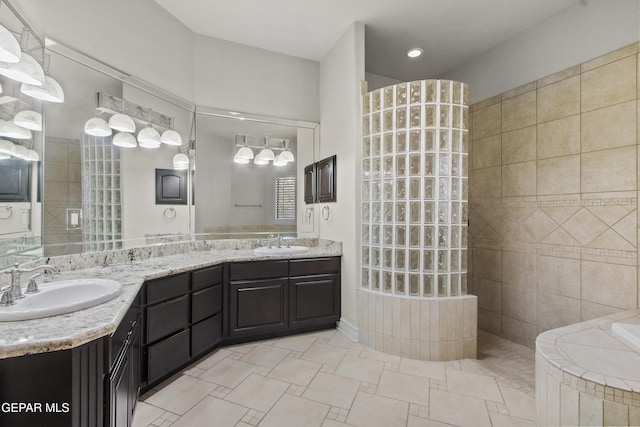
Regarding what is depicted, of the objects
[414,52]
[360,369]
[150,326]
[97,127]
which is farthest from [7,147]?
[414,52]

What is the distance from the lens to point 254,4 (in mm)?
2412

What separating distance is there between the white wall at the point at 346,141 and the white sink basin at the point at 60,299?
6.16ft

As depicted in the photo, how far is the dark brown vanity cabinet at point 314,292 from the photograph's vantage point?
2701 mm

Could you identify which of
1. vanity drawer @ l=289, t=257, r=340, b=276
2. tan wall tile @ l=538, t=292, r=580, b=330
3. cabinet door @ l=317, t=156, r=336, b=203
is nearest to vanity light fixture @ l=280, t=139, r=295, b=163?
cabinet door @ l=317, t=156, r=336, b=203

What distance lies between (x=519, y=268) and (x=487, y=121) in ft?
4.94

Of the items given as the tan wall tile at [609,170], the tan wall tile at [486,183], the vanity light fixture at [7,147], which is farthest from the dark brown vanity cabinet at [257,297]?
the tan wall tile at [609,170]

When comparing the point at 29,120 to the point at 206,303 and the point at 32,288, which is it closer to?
the point at 32,288

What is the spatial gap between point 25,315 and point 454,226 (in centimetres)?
259

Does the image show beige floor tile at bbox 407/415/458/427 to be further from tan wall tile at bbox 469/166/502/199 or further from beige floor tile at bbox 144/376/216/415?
tan wall tile at bbox 469/166/502/199

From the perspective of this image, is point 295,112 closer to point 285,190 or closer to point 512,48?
point 285,190

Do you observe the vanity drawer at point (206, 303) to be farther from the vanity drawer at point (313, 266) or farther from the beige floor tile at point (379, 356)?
the beige floor tile at point (379, 356)

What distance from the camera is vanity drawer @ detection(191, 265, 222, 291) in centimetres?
218

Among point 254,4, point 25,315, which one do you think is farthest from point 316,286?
point 254,4

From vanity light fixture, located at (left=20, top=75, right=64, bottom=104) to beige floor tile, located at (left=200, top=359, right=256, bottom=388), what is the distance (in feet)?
6.76
